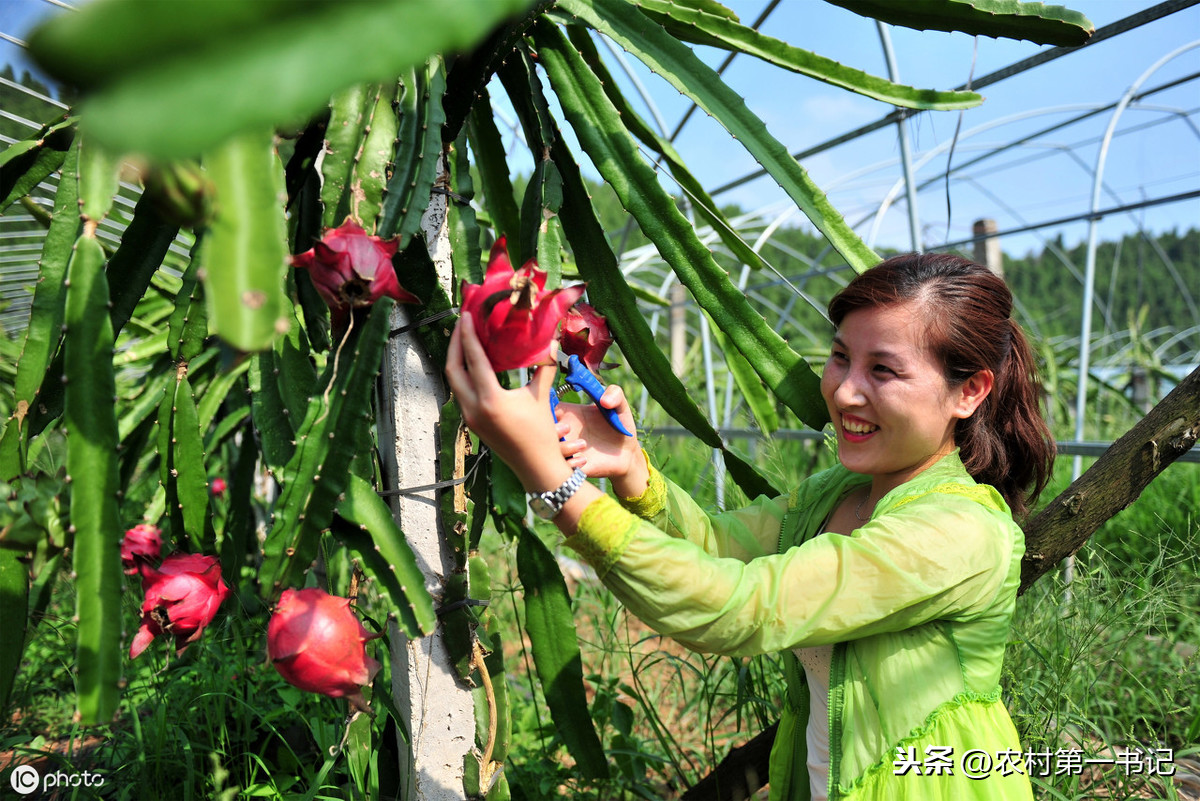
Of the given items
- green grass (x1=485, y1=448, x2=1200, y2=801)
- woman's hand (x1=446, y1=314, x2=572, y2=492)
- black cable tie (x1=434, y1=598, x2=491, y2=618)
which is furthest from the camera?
green grass (x1=485, y1=448, x2=1200, y2=801)

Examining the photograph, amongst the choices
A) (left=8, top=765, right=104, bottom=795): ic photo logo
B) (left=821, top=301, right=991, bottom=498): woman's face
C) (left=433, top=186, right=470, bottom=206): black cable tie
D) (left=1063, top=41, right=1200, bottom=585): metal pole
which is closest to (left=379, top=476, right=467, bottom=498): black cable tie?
(left=433, top=186, right=470, bottom=206): black cable tie

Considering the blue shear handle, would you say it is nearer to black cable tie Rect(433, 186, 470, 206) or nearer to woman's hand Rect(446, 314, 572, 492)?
woman's hand Rect(446, 314, 572, 492)

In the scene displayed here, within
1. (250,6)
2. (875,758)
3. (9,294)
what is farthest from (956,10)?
(9,294)

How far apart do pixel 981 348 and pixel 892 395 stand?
0.14 metres

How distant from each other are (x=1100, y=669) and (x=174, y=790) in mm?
1641

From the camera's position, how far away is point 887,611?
2.56ft

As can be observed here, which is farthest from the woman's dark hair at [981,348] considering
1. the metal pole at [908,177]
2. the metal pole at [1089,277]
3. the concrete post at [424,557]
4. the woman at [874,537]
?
the metal pole at [1089,277]

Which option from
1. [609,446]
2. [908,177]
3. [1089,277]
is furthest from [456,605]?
[1089,277]

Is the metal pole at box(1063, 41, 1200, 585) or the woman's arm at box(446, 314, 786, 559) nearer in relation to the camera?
the woman's arm at box(446, 314, 786, 559)

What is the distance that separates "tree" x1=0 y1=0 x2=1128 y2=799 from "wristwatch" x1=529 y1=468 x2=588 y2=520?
0.47 feet

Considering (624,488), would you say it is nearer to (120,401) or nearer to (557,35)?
(557,35)

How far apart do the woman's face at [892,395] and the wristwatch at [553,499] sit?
40 cm

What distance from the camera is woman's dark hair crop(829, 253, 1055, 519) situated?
93 cm

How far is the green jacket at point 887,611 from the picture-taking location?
72cm
